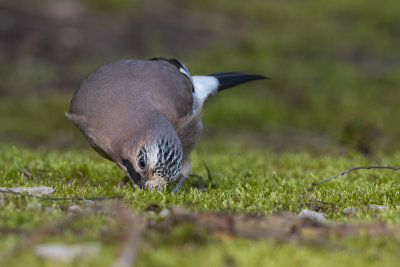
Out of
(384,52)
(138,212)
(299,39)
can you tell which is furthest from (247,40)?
(138,212)

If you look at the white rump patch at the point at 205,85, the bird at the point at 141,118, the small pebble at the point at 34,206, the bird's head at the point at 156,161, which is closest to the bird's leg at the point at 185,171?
the bird at the point at 141,118

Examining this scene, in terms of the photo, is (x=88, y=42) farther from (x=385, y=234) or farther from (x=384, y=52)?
(x=385, y=234)

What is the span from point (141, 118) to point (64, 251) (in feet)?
7.90

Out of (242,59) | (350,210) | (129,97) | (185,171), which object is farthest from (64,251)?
(242,59)

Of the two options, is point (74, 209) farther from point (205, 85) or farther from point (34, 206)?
point (205, 85)

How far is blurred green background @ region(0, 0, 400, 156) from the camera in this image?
Answer: 32.0 ft

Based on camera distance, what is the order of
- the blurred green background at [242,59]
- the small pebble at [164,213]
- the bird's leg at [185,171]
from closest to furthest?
the small pebble at [164,213] → the bird's leg at [185,171] → the blurred green background at [242,59]

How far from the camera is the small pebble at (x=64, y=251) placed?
239cm

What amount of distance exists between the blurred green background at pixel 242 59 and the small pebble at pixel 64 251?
5.47 metres

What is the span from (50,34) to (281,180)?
9.84 metres

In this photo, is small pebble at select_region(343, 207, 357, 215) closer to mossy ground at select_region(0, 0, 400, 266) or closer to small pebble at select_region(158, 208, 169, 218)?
mossy ground at select_region(0, 0, 400, 266)

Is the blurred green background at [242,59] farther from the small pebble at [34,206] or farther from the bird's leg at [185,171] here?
the small pebble at [34,206]

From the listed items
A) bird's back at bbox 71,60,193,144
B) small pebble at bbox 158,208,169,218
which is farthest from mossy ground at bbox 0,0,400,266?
bird's back at bbox 71,60,193,144

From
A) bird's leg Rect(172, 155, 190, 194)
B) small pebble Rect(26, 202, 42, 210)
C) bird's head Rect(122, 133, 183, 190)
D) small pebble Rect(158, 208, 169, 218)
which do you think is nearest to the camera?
small pebble Rect(158, 208, 169, 218)
